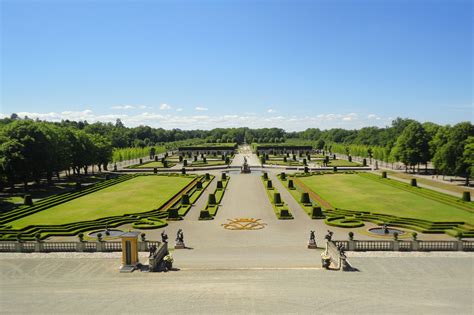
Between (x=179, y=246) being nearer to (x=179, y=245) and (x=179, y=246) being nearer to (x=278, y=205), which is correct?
(x=179, y=245)

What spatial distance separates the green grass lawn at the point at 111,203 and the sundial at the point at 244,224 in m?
12.2

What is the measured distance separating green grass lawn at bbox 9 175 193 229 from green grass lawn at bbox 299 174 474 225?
23839 mm

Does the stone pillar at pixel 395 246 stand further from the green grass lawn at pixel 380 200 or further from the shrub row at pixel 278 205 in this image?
the shrub row at pixel 278 205

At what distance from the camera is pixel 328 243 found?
28297 millimetres

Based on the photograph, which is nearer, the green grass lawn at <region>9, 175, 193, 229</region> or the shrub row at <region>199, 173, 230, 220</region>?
the green grass lawn at <region>9, 175, 193, 229</region>

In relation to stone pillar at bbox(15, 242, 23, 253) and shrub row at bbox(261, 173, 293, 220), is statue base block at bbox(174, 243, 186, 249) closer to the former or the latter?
stone pillar at bbox(15, 242, 23, 253)

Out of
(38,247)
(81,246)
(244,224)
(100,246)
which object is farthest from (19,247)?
(244,224)

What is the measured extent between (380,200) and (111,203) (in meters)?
35.8

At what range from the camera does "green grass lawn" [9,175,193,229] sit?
41.7 m

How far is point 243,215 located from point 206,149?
11697cm

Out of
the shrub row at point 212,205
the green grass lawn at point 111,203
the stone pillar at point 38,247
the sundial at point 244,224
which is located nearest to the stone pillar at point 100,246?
the stone pillar at point 38,247

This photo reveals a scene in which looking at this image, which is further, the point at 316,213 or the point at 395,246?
the point at 316,213

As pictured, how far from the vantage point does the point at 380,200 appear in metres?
50.3

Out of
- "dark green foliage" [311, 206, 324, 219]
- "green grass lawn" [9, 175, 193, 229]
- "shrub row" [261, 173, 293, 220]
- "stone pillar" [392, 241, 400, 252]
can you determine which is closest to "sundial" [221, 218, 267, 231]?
"shrub row" [261, 173, 293, 220]
